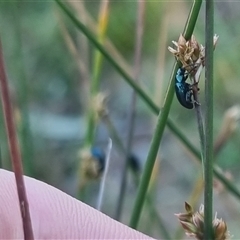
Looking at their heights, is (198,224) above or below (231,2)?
below

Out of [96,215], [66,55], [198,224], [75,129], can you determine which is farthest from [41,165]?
[198,224]

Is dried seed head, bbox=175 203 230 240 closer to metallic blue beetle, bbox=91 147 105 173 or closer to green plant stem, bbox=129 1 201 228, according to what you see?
green plant stem, bbox=129 1 201 228

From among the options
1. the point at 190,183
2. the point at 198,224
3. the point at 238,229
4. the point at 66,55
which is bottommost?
the point at 198,224

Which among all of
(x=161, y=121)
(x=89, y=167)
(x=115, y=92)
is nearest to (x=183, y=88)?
(x=161, y=121)

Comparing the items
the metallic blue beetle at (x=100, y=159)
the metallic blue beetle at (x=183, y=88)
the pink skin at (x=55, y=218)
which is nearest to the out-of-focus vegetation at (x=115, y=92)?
the metallic blue beetle at (x=100, y=159)

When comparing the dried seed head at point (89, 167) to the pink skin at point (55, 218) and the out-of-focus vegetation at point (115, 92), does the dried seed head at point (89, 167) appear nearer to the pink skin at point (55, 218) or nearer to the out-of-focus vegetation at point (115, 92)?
the pink skin at point (55, 218)

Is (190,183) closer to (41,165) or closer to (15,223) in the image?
(41,165)

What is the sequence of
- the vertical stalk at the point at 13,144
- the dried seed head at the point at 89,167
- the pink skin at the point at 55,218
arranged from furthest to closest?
the dried seed head at the point at 89,167 < the pink skin at the point at 55,218 < the vertical stalk at the point at 13,144
